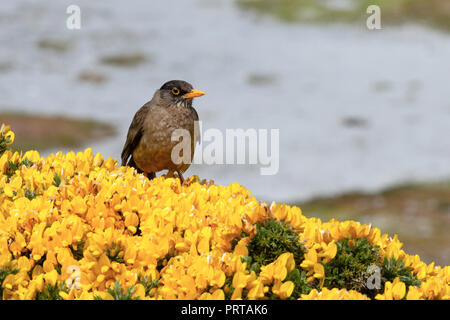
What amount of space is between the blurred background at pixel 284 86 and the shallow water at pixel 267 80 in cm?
6

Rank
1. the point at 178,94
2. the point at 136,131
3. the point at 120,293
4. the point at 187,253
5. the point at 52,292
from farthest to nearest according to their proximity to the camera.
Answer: the point at 178,94
the point at 136,131
the point at 187,253
the point at 52,292
the point at 120,293

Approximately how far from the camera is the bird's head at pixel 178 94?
22.8 ft

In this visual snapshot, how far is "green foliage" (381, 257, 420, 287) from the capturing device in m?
4.24

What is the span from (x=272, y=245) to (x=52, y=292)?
1342mm

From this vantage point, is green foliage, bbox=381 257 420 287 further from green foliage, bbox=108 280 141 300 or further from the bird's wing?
the bird's wing

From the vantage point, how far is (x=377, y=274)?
4199 mm

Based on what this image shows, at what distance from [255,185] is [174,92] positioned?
321 inches

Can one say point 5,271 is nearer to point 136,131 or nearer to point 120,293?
point 120,293

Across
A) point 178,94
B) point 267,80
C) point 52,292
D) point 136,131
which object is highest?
point 267,80

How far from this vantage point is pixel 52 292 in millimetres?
4031

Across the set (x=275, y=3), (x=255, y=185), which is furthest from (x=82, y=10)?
(x=255, y=185)

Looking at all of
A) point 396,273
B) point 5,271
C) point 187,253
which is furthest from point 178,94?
point 396,273

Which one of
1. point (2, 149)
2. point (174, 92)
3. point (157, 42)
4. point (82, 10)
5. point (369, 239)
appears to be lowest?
point (369, 239)
